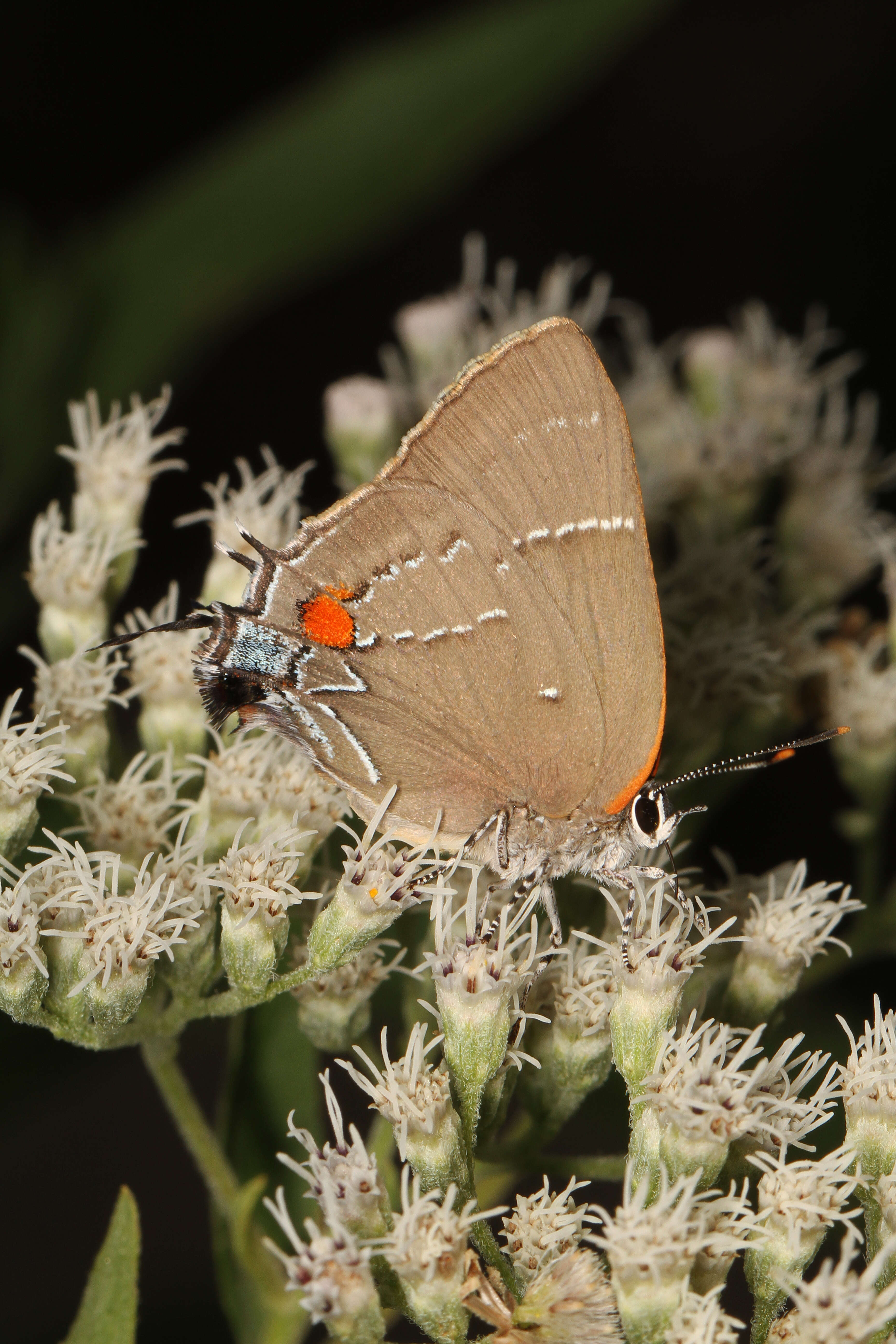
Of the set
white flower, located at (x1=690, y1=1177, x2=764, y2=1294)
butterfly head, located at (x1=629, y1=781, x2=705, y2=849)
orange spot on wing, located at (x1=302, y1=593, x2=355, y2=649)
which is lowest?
white flower, located at (x1=690, y1=1177, x2=764, y2=1294)

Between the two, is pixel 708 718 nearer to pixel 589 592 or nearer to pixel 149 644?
pixel 589 592

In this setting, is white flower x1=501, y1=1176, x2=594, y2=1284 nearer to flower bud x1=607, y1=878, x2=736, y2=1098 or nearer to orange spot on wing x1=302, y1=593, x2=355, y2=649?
flower bud x1=607, y1=878, x2=736, y2=1098

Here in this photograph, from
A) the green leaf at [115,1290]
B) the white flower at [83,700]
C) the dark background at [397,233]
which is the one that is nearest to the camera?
the green leaf at [115,1290]

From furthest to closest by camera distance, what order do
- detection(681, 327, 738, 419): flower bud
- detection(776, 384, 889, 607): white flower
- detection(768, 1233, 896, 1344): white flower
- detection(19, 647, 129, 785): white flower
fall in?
detection(681, 327, 738, 419): flower bud → detection(776, 384, 889, 607): white flower → detection(19, 647, 129, 785): white flower → detection(768, 1233, 896, 1344): white flower

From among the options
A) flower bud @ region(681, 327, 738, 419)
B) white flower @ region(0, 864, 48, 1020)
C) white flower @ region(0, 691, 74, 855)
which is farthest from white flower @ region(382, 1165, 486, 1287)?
flower bud @ region(681, 327, 738, 419)

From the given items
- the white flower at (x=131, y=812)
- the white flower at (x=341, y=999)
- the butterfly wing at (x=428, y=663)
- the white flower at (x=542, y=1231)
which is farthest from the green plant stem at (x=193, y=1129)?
the white flower at (x=542, y=1231)

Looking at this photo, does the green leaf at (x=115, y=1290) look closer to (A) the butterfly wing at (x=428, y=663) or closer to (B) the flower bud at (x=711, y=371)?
(A) the butterfly wing at (x=428, y=663)
